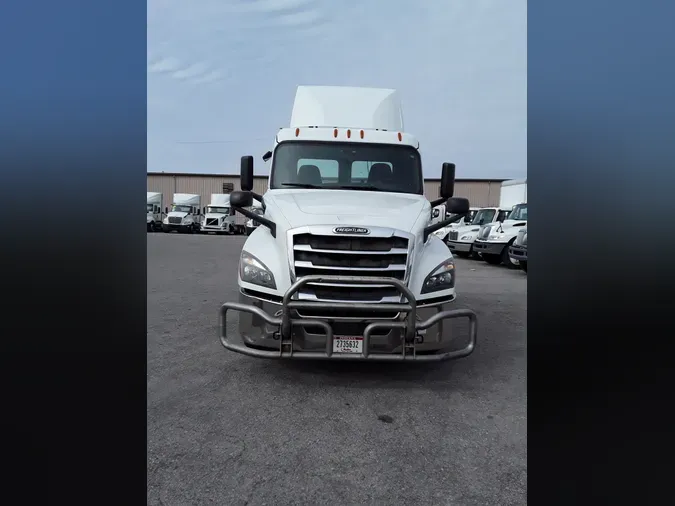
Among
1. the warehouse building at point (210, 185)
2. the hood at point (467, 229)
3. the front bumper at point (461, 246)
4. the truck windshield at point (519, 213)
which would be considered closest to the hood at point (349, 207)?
the truck windshield at point (519, 213)

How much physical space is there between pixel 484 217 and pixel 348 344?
43.5 ft

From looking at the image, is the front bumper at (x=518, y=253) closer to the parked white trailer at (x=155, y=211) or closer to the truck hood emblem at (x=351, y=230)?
the truck hood emblem at (x=351, y=230)

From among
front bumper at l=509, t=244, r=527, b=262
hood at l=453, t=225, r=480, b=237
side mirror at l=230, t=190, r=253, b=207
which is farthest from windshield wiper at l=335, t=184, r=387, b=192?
hood at l=453, t=225, r=480, b=237

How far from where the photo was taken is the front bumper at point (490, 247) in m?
12.1

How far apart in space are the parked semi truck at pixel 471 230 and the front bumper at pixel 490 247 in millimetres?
1343

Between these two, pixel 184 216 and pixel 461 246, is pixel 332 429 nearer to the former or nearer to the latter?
pixel 461 246

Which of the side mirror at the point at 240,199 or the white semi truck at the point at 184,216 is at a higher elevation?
the white semi truck at the point at 184,216

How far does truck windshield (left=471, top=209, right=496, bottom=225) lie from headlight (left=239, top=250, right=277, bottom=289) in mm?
12986

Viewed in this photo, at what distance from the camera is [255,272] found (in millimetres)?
3451

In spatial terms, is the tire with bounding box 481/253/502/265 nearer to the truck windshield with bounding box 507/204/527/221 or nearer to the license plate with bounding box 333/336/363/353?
the truck windshield with bounding box 507/204/527/221

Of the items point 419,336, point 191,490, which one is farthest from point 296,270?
point 191,490

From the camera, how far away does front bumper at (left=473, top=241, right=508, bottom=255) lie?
12102mm

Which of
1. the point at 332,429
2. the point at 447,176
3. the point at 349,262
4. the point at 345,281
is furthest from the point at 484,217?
the point at 332,429
